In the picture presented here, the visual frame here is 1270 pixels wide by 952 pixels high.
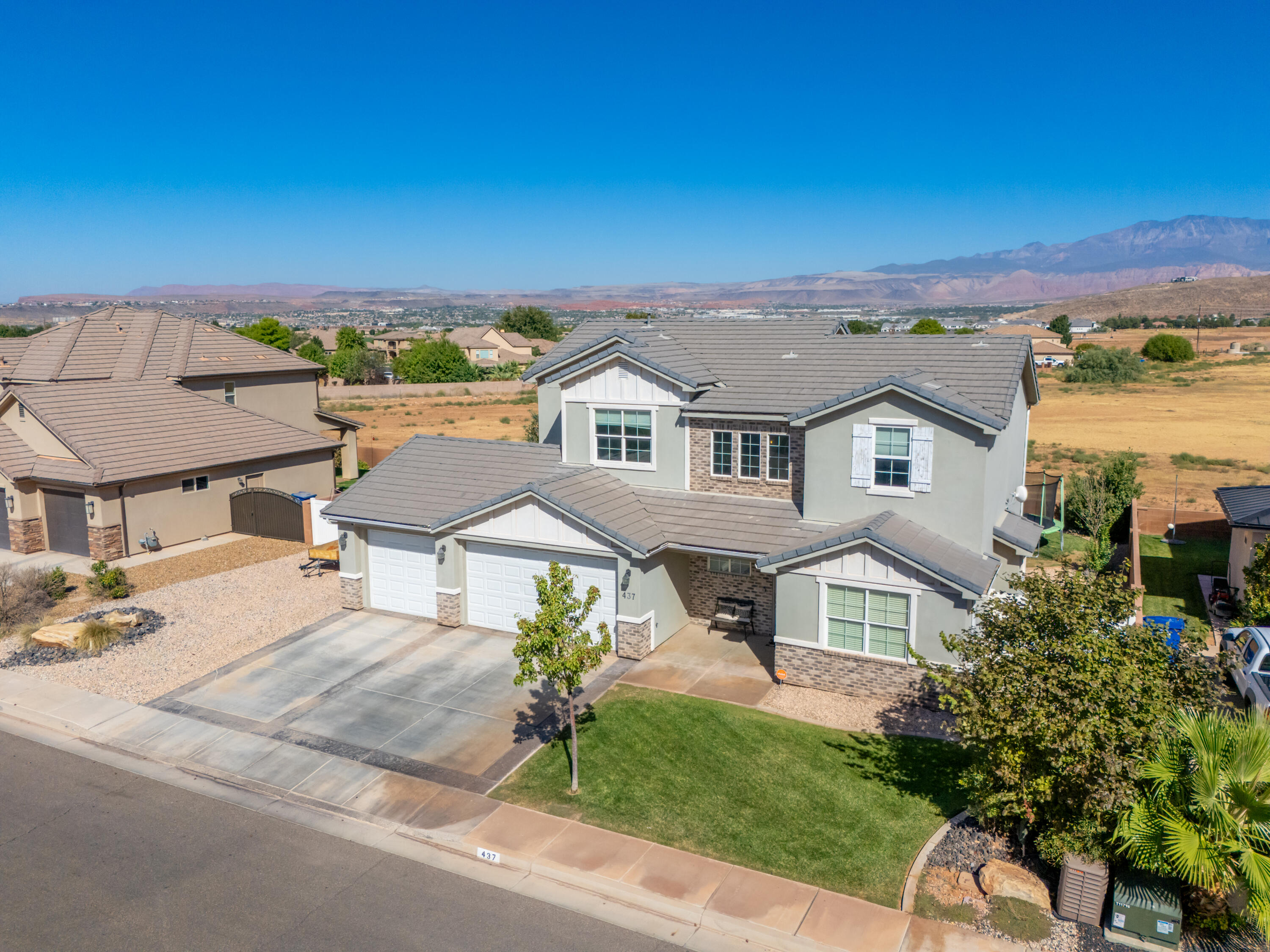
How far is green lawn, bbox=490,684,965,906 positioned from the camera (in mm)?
11469

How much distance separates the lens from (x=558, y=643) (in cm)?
1258

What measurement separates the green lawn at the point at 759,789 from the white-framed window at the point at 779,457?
5977mm

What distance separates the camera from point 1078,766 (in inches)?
385

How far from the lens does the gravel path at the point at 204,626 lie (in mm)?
17672

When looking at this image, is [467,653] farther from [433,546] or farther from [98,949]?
[98,949]

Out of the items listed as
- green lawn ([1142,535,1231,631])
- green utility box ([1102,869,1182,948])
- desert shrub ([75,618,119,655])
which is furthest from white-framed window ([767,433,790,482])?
desert shrub ([75,618,119,655])

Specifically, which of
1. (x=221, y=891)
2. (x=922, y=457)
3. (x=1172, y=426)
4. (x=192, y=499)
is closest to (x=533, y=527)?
(x=922, y=457)

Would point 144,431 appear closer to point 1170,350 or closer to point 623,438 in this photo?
point 623,438

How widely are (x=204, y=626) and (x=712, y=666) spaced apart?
41.2 ft

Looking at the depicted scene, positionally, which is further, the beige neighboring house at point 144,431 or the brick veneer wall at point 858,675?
the beige neighboring house at point 144,431

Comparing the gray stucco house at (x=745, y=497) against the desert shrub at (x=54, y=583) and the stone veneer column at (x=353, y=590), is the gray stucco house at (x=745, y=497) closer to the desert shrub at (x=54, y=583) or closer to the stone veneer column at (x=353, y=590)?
the stone veneer column at (x=353, y=590)

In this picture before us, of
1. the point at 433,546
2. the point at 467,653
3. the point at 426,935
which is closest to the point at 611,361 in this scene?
the point at 433,546

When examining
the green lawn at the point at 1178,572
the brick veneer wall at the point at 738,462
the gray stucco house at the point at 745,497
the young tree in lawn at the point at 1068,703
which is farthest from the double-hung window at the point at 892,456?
the green lawn at the point at 1178,572

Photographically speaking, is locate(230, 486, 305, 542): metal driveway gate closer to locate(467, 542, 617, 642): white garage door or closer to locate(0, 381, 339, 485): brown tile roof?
locate(0, 381, 339, 485): brown tile roof
